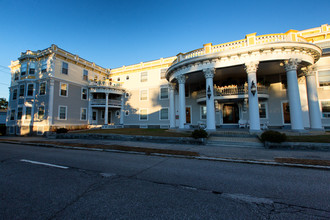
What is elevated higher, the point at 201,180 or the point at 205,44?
the point at 205,44

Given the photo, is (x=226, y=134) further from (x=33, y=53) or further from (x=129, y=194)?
(x=33, y=53)

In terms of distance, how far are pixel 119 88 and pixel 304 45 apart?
24.1 m

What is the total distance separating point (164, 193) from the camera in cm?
333

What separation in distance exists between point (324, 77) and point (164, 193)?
22.2 m

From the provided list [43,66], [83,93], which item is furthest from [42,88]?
[83,93]

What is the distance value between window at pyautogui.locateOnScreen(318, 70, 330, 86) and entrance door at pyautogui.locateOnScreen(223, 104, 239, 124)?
892cm

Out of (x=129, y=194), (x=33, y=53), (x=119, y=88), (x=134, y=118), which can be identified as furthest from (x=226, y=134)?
(x=33, y=53)

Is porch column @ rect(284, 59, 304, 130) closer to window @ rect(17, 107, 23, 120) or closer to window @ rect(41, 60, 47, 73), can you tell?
window @ rect(41, 60, 47, 73)

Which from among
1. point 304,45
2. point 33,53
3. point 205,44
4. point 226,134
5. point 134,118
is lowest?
point 226,134

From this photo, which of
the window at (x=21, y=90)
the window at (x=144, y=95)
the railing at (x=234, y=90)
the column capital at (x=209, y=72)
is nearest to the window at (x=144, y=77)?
the window at (x=144, y=95)

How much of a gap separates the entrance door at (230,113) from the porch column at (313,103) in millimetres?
6760

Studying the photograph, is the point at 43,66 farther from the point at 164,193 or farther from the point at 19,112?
the point at 164,193

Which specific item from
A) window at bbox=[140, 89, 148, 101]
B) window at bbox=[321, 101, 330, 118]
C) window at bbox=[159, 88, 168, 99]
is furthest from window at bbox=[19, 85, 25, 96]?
window at bbox=[321, 101, 330, 118]

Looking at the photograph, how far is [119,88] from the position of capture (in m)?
25.9
